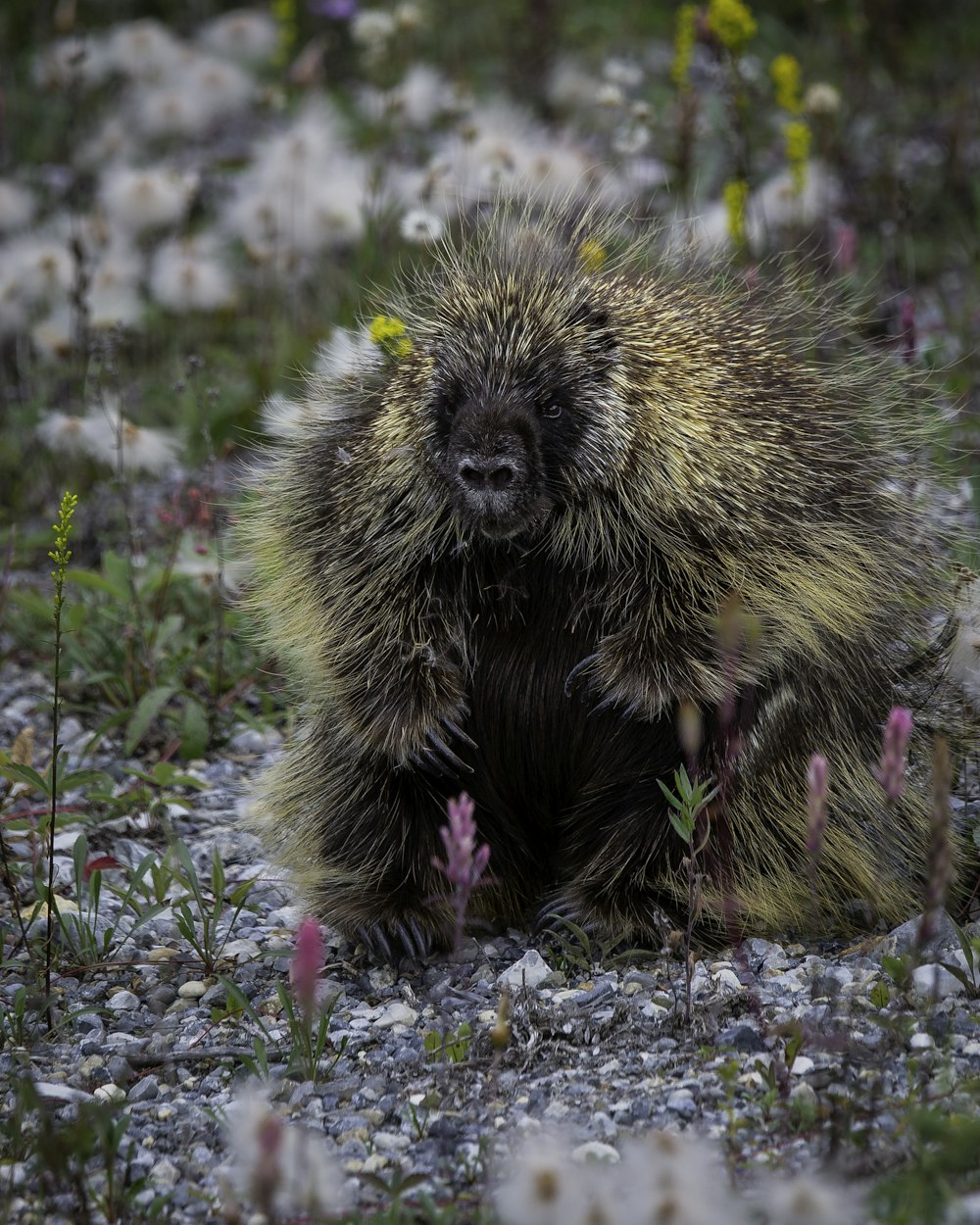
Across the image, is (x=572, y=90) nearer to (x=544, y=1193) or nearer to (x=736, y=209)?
(x=736, y=209)

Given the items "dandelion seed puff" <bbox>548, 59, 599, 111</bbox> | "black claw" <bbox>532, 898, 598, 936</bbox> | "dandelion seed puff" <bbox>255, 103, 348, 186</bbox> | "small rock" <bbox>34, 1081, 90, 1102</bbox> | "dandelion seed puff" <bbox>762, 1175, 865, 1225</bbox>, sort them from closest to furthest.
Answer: "dandelion seed puff" <bbox>762, 1175, 865, 1225</bbox> → "small rock" <bbox>34, 1081, 90, 1102</bbox> → "black claw" <bbox>532, 898, 598, 936</bbox> → "dandelion seed puff" <bbox>255, 103, 348, 186</bbox> → "dandelion seed puff" <bbox>548, 59, 599, 111</bbox>

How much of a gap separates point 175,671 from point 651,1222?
3.38 metres

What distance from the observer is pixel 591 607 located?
365 cm

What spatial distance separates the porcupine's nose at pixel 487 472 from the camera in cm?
333

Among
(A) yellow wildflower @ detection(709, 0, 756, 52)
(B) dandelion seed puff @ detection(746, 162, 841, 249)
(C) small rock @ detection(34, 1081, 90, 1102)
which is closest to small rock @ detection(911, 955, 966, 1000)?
(C) small rock @ detection(34, 1081, 90, 1102)

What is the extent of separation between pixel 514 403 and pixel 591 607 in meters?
0.53

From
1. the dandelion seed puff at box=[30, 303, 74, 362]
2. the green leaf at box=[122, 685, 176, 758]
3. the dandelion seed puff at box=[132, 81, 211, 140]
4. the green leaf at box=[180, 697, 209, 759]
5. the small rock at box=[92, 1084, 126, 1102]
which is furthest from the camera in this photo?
the dandelion seed puff at box=[132, 81, 211, 140]

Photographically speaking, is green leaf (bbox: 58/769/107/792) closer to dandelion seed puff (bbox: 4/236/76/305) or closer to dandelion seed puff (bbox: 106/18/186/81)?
dandelion seed puff (bbox: 4/236/76/305)

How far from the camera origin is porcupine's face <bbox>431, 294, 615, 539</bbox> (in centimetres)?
336

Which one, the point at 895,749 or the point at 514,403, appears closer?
the point at 895,749

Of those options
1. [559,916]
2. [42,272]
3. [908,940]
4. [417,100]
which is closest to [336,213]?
[417,100]

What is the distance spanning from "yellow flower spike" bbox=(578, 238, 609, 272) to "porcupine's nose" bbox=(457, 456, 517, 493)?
31.6 inches

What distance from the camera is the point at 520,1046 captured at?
3.14 meters

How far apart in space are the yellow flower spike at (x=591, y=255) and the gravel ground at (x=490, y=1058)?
5.63 feet
